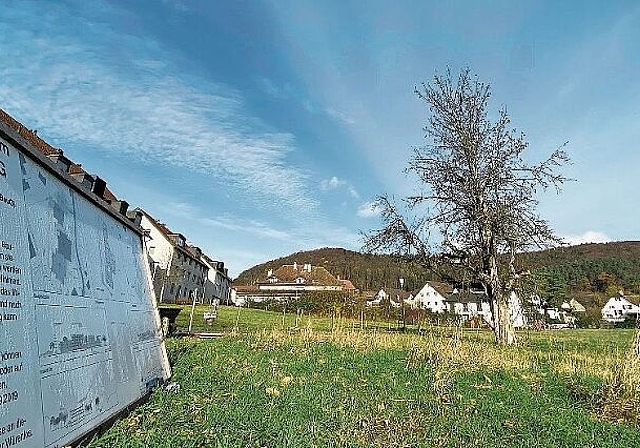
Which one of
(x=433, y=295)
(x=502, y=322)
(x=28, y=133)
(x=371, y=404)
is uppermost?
(x=28, y=133)

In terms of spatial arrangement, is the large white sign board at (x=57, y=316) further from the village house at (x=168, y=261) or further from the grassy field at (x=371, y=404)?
the village house at (x=168, y=261)

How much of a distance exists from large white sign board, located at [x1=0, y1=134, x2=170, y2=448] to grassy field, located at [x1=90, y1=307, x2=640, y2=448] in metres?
0.53

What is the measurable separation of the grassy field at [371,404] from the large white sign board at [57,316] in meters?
0.53

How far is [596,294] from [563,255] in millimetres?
89850

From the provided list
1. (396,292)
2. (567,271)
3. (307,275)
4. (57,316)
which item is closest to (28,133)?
(57,316)

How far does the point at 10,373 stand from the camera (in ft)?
10.8

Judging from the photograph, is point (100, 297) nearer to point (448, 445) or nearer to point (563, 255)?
point (448, 445)

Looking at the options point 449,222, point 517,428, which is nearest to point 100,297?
point 517,428

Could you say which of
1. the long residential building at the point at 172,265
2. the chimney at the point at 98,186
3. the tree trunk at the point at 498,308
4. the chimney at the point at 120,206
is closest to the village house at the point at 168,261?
the long residential building at the point at 172,265

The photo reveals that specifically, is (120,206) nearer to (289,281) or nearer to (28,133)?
(28,133)

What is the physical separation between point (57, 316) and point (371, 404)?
13.2ft

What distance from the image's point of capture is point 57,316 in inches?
168

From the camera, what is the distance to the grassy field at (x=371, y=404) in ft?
16.2

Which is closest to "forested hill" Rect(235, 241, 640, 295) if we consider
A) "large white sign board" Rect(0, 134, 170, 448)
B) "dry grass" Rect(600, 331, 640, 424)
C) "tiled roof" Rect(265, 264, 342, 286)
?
"tiled roof" Rect(265, 264, 342, 286)
